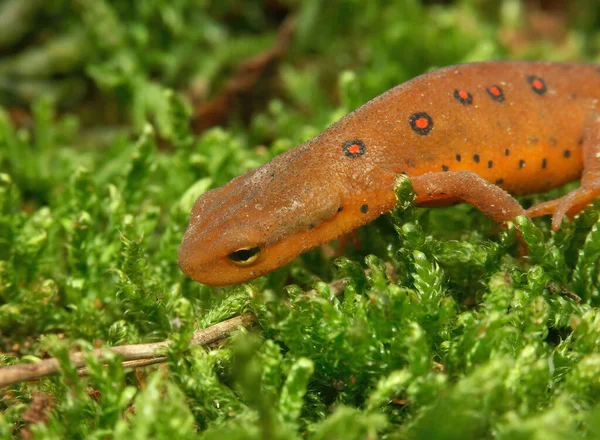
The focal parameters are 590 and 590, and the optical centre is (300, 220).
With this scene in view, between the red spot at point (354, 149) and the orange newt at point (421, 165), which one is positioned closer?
the orange newt at point (421, 165)

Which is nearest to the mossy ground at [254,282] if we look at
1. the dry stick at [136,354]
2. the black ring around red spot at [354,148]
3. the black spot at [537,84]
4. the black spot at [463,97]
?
the dry stick at [136,354]

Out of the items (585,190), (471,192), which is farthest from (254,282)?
(585,190)

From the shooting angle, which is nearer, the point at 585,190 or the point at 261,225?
the point at 261,225

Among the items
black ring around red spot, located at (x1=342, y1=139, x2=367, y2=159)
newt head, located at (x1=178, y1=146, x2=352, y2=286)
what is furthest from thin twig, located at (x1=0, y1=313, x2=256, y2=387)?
black ring around red spot, located at (x1=342, y1=139, x2=367, y2=159)

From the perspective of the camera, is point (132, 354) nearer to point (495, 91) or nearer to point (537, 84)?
point (495, 91)

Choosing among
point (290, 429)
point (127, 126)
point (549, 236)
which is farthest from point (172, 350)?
point (127, 126)

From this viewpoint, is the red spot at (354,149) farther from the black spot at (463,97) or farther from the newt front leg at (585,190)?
the newt front leg at (585,190)
